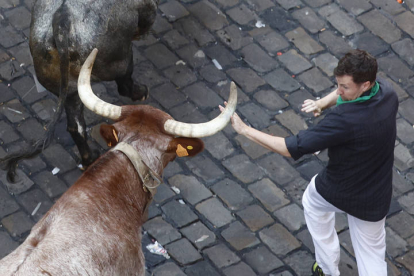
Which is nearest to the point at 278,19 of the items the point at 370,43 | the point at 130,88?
the point at 370,43

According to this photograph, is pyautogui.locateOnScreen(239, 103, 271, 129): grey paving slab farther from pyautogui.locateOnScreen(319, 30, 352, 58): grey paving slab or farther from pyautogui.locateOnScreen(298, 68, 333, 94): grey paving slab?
pyautogui.locateOnScreen(319, 30, 352, 58): grey paving slab

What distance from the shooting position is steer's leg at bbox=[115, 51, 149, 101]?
25.2 ft

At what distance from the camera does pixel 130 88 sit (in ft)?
25.8

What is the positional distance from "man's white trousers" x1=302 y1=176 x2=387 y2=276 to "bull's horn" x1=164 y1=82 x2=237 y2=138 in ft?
4.12

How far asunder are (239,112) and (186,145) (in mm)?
2640

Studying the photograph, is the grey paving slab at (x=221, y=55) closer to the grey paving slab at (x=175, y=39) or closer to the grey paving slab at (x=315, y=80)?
the grey paving slab at (x=175, y=39)

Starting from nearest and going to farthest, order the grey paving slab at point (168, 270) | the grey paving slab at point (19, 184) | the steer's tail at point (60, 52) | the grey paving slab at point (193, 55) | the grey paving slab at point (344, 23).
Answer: the steer's tail at point (60, 52) → the grey paving slab at point (168, 270) → the grey paving slab at point (19, 184) → the grey paving slab at point (193, 55) → the grey paving slab at point (344, 23)

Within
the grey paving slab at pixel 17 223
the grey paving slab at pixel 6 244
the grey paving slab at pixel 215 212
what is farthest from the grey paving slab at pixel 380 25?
the grey paving slab at pixel 6 244

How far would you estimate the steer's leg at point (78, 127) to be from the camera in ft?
23.0

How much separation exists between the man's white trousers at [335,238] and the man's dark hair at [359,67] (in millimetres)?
1233

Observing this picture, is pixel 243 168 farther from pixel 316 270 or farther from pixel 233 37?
pixel 233 37

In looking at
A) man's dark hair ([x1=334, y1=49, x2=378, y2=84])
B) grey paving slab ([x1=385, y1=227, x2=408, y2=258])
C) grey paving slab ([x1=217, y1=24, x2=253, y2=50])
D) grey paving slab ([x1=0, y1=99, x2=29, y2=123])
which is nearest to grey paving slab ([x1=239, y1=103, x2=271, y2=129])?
grey paving slab ([x1=217, y1=24, x2=253, y2=50])

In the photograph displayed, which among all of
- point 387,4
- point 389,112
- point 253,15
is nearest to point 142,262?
point 389,112

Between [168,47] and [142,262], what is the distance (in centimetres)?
393
